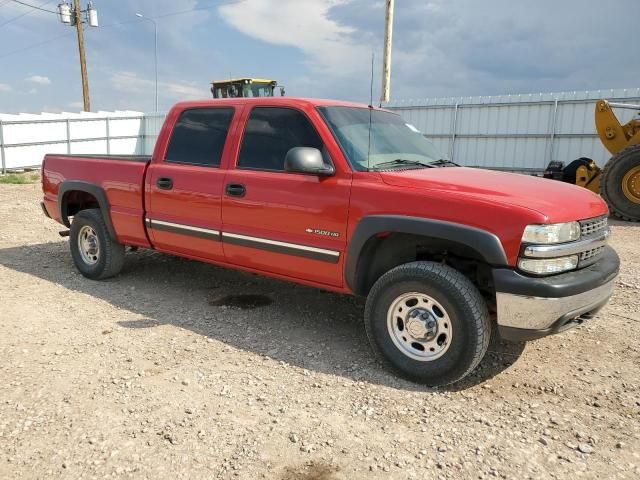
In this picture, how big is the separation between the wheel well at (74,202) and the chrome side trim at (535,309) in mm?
4680

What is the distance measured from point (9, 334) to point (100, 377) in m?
1.27

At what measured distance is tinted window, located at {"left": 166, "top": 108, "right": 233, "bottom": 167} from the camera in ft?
15.0

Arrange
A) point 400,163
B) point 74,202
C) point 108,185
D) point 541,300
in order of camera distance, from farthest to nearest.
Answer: point 74,202 → point 108,185 → point 400,163 → point 541,300

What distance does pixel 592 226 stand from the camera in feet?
11.3

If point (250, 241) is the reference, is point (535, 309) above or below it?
below

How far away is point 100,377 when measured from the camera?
139 inches

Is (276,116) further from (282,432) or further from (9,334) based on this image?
(9,334)

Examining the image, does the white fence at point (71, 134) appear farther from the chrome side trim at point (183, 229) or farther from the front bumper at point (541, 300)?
the front bumper at point (541, 300)

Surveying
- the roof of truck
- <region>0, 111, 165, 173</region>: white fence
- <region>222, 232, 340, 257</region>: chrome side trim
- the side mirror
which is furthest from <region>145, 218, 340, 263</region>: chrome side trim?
<region>0, 111, 165, 173</region>: white fence

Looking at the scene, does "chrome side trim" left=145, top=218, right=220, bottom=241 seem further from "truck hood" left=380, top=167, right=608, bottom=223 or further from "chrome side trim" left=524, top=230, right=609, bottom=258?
"chrome side trim" left=524, top=230, right=609, bottom=258

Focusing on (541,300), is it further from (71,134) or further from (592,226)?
(71,134)

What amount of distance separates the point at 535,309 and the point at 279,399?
65.7 inches

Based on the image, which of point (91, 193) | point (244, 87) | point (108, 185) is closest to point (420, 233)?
point (108, 185)

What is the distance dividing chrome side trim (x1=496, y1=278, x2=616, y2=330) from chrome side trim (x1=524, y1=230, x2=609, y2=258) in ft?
0.84
